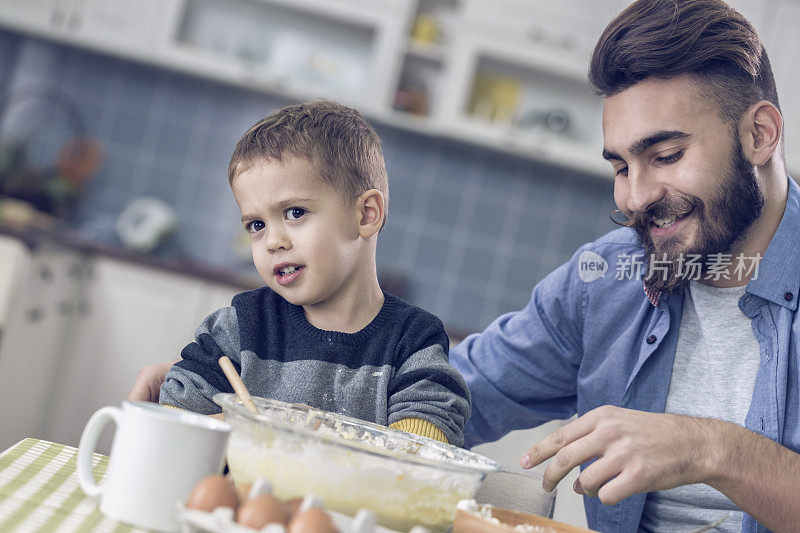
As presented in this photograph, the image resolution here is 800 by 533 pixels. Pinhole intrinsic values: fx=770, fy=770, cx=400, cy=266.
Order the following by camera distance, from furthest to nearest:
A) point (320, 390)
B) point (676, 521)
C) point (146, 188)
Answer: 1. point (146, 188)
2. point (676, 521)
3. point (320, 390)

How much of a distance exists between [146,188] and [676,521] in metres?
2.66

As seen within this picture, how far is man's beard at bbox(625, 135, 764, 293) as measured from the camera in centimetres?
124

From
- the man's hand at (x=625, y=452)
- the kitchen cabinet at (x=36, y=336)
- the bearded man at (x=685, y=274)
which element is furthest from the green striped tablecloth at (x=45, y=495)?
the kitchen cabinet at (x=36, y=336)

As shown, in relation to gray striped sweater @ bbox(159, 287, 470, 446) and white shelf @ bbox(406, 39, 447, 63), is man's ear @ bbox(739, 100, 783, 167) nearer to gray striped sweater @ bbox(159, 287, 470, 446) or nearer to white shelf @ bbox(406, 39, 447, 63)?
gray striped sweater @ bbox(159, 287, 470, 446)

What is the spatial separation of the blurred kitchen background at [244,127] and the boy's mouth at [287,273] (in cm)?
171

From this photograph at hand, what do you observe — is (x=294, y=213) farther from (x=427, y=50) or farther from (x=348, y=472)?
(x=427, y=50)

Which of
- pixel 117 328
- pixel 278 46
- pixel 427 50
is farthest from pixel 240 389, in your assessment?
pixel 278 46

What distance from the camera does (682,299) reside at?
4.43 ft

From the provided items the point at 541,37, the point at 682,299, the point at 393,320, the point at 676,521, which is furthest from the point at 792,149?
the point at 393,320

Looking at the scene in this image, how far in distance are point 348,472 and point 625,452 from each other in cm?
38

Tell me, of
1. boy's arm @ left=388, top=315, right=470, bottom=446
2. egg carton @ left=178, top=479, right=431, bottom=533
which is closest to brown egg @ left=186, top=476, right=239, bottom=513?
egg carton @ left=178, top=479, right=431, bottom=533

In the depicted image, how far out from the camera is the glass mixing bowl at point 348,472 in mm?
609

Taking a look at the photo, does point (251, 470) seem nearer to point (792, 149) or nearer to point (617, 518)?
point (617, 518)

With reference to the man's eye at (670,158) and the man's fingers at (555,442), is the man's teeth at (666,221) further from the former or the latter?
the man's fingers at (555,442)
